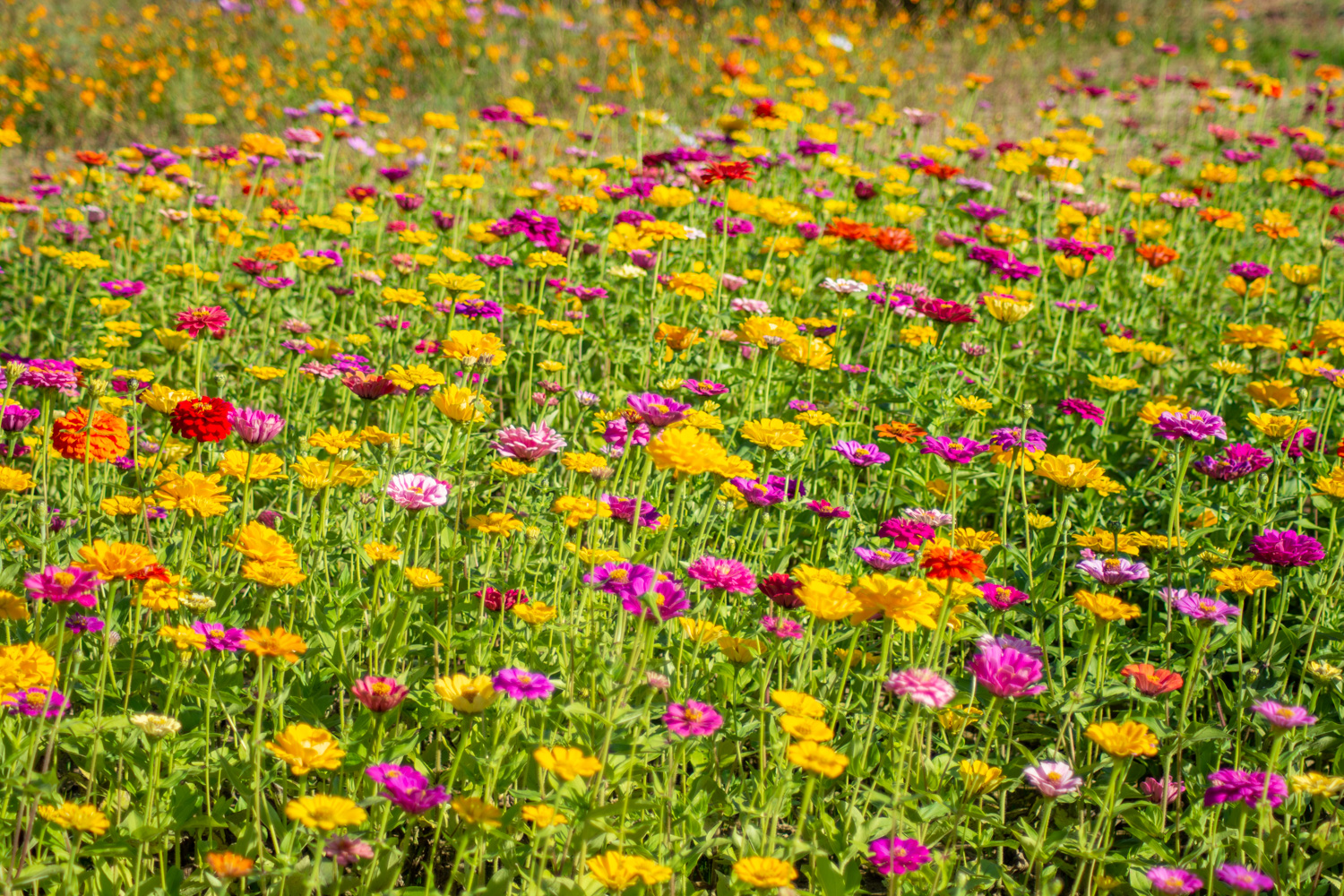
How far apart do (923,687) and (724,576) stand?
0.53m

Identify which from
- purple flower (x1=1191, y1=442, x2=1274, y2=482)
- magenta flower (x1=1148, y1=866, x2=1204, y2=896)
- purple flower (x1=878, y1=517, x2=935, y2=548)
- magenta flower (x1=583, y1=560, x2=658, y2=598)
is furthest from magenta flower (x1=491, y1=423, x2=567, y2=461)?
purple flower (x1=1191, y1=442, x2=1274, y2=482)

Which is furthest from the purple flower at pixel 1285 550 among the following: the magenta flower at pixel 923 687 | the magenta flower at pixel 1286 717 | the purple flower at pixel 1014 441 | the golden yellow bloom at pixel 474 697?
the golden yellow bloom at pixel 474 697

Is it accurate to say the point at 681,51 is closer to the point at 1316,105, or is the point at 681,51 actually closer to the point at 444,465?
the point at 1316,105

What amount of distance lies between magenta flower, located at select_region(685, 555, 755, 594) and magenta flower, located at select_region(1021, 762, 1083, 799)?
683mm

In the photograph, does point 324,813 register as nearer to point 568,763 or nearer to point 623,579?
point 568,763

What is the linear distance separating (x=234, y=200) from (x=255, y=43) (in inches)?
255

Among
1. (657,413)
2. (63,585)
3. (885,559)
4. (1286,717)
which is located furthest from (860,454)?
(63,585)

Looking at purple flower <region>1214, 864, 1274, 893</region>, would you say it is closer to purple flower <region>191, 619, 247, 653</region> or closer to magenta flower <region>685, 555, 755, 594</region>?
magenta flower <region>685, 555, 755, 594</region>

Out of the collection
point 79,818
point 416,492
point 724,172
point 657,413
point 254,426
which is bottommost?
point 79,818

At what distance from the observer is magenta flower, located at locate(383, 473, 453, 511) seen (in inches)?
95.3

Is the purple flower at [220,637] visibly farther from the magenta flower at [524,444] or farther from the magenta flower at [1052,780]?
the magenta flower at [1052,780]

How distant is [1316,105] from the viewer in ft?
26.7

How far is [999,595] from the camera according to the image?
2428mm

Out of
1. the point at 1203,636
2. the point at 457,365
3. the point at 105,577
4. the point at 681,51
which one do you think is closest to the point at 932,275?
the point at 457,365
